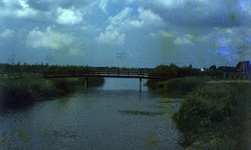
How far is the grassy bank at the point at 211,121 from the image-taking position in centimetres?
1133

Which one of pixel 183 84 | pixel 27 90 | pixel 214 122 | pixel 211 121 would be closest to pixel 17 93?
pixel 27 90

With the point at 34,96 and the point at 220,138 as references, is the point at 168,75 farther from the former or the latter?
the point at 220,138

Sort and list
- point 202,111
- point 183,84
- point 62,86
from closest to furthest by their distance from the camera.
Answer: point 202,111, point 62,86, point 183,84

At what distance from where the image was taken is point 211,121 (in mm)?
16109

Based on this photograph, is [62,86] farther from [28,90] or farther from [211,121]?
[211,121]

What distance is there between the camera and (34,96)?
29438mm

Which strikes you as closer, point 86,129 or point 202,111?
point 86,129

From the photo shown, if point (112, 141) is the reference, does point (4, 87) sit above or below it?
above

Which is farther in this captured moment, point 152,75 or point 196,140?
point 152,75

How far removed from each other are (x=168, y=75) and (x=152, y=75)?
13.6ft

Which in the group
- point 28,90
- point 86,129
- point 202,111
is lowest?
point 86,129

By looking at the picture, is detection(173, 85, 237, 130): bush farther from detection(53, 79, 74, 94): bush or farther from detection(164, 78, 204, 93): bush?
detection(53, 79, 74, 94): bush

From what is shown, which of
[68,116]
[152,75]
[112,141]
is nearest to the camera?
[112,141]

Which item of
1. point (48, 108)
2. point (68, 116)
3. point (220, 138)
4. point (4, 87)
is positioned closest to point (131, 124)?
point (68, 116)
